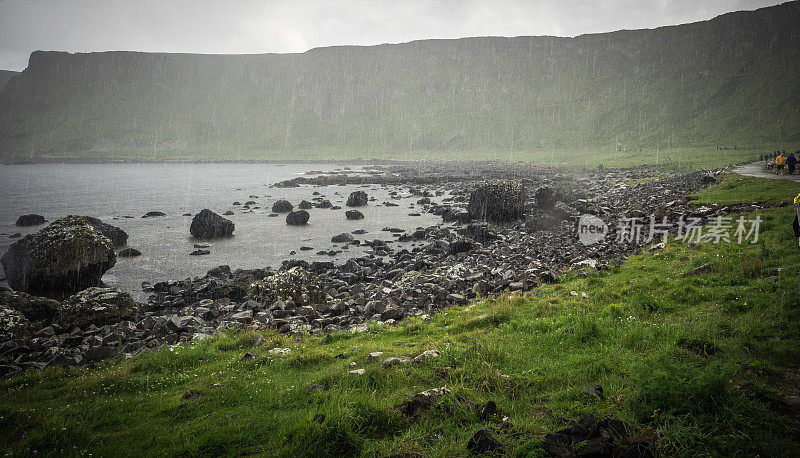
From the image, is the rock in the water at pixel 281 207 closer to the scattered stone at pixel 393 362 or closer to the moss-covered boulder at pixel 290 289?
the moss-covered boulder at pixel 290 289

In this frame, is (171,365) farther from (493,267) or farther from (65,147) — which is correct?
(65,147)

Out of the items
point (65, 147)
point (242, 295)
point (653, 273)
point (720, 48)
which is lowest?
point (242, 295)

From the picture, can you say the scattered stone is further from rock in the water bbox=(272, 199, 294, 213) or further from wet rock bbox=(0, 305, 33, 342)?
rock in the water bbox=(272, 199, 294, 213)

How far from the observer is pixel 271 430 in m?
5.93

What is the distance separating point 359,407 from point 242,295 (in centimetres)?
1193

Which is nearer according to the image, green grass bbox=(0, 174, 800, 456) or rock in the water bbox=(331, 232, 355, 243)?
green grass bbox=(0, 174, 800, 456)

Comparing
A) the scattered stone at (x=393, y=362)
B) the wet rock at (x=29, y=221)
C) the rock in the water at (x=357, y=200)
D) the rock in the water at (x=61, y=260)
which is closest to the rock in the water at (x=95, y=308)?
the rock in the water at (x=61, y=260)

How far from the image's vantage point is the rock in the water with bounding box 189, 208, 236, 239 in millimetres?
29234

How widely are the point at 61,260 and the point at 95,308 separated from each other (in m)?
7.12

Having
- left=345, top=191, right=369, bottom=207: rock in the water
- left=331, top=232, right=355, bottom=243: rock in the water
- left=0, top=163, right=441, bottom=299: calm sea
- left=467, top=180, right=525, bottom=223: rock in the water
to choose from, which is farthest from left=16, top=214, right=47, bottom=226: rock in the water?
left=467, top=180, right=525, bottom=223: rock in the water

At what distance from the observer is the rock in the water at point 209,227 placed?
1151 inches

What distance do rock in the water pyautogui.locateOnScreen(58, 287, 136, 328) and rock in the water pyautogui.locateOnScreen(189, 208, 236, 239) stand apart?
15.7 m

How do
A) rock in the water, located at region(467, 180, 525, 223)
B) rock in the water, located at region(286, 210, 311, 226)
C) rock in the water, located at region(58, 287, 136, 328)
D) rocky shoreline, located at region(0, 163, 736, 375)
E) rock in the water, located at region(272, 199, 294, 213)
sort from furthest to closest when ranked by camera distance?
rock in the water, located at region(272, 199, 294, 213) < rock in the water, located at region(286, 210, 311, 226) < rock in the water, located at region(467, 180, 525, 223) < rock in the water, located at region(58, 287, 136, 328) < rocky shoreline, located at region(0, 163, 736, 375)

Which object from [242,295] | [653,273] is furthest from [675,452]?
[242,295]
